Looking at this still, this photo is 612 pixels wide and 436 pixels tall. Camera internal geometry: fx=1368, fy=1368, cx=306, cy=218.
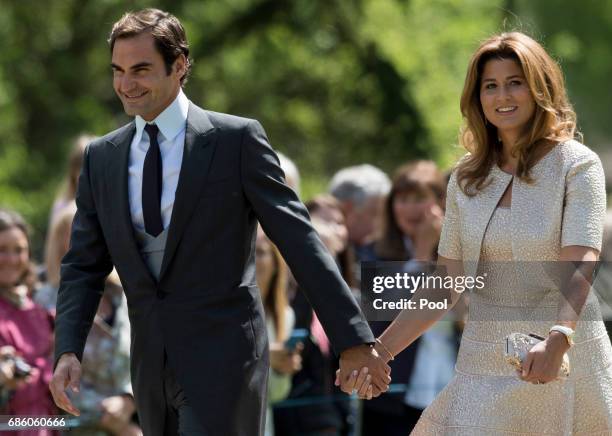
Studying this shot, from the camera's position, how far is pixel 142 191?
A: 16.7 feet

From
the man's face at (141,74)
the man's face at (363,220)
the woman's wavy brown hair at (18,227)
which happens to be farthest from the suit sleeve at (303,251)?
the man's face at (363,220)

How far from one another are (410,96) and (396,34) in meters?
1.13

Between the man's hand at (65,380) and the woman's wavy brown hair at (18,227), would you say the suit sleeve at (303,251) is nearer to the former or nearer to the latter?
the man's hand at (65,380)

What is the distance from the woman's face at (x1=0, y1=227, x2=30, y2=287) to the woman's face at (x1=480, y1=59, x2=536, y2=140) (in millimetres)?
2829

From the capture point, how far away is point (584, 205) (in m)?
4.75

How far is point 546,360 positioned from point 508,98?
3.37 ft

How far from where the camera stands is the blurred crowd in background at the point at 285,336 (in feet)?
21.8

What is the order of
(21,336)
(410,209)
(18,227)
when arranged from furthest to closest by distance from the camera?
1. (410,209)
2. (18,227)
3. (21,336)

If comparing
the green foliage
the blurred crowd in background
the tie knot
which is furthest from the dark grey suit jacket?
the green foliage

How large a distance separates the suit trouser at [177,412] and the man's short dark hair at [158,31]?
1.16 metres

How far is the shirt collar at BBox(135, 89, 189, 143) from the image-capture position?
203 inches

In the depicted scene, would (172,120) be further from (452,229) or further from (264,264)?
(264,264)

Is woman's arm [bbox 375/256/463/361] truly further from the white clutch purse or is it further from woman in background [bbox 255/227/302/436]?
woman in background [bbox 255/227/302/436]

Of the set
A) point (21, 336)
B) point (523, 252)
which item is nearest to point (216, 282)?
point (523, 252)
